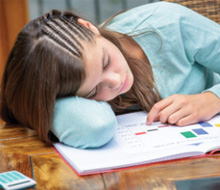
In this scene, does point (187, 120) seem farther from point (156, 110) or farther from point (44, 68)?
point (44, 68)

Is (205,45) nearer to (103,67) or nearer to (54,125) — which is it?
(103,67)

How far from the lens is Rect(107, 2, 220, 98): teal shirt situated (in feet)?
3.56

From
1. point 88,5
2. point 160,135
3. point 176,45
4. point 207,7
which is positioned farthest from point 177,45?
point 88,5

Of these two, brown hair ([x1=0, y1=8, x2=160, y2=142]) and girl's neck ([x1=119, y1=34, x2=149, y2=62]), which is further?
girl's neck ([x1=119, y1=34, x2=149, y2=62])

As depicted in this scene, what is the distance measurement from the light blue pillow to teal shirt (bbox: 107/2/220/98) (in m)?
0.31

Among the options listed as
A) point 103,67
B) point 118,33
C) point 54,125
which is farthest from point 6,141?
point 118,33

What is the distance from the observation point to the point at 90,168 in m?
0.67

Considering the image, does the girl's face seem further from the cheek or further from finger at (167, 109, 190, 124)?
finger at (167, 109, 190, 124)

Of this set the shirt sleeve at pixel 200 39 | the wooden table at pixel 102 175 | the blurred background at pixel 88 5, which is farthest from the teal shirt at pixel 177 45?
the blurred background at pixel 88 5

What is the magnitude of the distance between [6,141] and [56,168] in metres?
0.24

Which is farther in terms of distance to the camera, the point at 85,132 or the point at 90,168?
Result: the point at 85,132

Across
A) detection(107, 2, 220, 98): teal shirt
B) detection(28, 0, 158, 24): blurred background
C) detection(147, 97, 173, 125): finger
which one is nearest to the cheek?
detection(147, 97, 173, 125): finger

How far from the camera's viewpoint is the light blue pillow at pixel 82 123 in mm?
786

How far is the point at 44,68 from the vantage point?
32.0 inches
